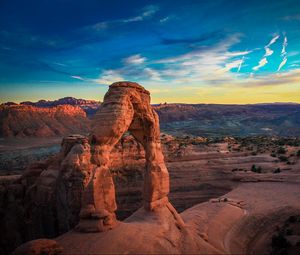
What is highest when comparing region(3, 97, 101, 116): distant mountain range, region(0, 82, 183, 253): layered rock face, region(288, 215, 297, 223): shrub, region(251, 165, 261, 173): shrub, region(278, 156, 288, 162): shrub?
region(3, 97, 101, 116): distant mountain range

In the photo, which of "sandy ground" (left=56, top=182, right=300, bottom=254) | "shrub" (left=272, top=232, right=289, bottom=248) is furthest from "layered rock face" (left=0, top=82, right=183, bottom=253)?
"shrub" (left=272, top=232, right=289, bottom=248)

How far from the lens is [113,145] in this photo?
1059 cm

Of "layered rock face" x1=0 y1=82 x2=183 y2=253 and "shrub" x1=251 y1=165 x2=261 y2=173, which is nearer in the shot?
"layered rock face" x1=0 y1=82 x2=183 y2=253

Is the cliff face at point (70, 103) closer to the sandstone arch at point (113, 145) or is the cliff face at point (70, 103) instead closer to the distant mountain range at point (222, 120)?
the distant mountain range at point (222, 120)

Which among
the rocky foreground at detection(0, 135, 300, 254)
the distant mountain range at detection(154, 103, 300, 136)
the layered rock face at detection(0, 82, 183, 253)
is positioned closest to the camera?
the layered rock face at detection(0, 82, 183, 253)

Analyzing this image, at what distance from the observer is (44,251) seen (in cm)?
755

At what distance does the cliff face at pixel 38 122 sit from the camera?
84.1 metres

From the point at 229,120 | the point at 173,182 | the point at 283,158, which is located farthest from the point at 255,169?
the point at 229,120

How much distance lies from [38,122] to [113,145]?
8839cm

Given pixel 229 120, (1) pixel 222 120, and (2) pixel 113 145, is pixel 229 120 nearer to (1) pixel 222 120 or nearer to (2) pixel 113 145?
(1) pixel 222 120

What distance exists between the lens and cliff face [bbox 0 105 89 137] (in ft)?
276

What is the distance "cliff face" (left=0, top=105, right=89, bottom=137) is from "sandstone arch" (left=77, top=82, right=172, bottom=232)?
77710mm

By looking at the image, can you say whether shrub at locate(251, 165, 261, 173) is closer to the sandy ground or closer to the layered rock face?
the sandy ground

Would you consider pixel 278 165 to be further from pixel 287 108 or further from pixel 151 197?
pixel 287 108
